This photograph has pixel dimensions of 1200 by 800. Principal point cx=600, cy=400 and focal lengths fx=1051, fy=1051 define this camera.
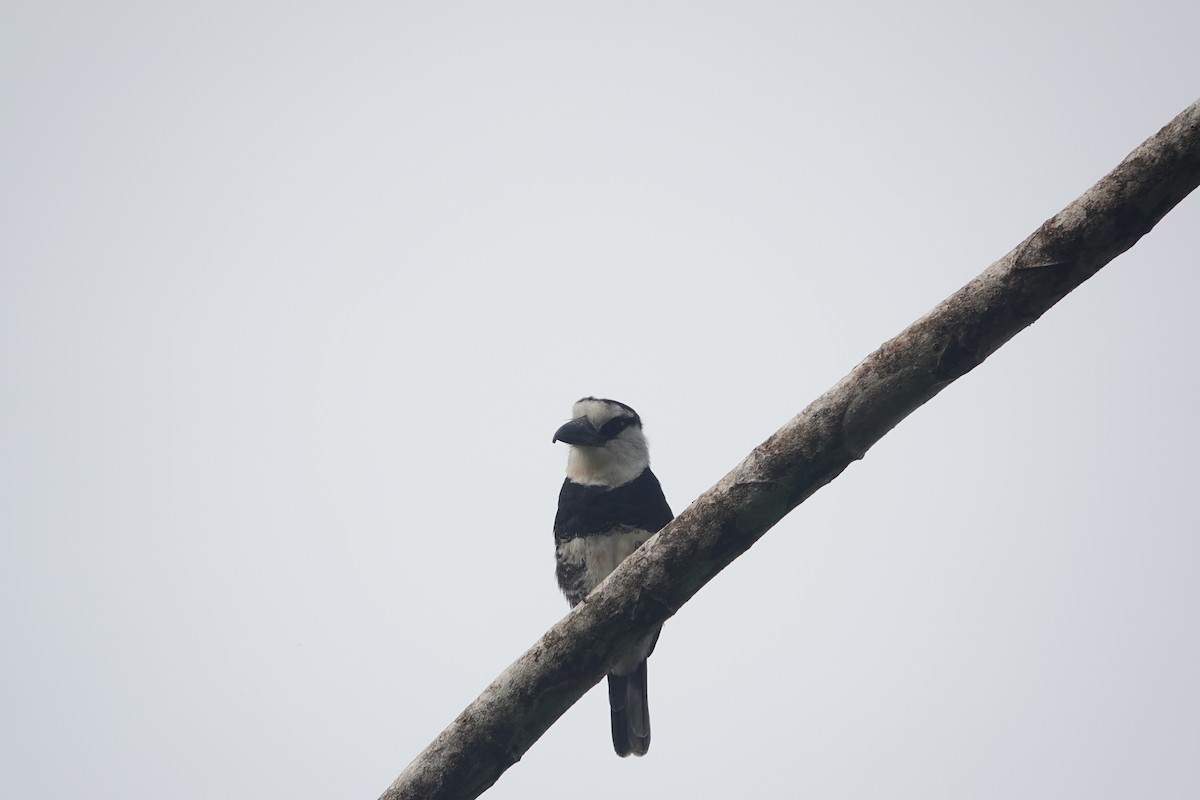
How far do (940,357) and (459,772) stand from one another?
1.86 metres

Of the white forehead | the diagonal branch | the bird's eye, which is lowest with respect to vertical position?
the diagonal branch

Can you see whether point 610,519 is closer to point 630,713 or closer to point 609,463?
point 609,463

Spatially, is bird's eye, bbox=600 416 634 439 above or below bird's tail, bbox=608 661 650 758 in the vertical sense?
above

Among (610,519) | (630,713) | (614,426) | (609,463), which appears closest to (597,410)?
(614,426)

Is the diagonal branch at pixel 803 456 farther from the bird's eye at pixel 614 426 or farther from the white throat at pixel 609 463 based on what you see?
the bird's eye at pixel 614 426

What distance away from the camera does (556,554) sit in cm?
514

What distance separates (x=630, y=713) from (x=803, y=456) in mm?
2593

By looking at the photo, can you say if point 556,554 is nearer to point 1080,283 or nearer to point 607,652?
point 607,652

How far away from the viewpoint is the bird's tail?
16.5ft

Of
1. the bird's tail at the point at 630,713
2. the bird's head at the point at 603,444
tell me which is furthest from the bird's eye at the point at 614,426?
the bird's tail at the point at 630,713

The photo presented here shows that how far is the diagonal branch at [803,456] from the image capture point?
8.41ft

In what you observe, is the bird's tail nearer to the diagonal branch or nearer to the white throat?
the white throat

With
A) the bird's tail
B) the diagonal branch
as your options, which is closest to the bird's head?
the bird's tail

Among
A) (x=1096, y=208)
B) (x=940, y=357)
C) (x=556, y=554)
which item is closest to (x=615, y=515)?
(x=556, y=554)
